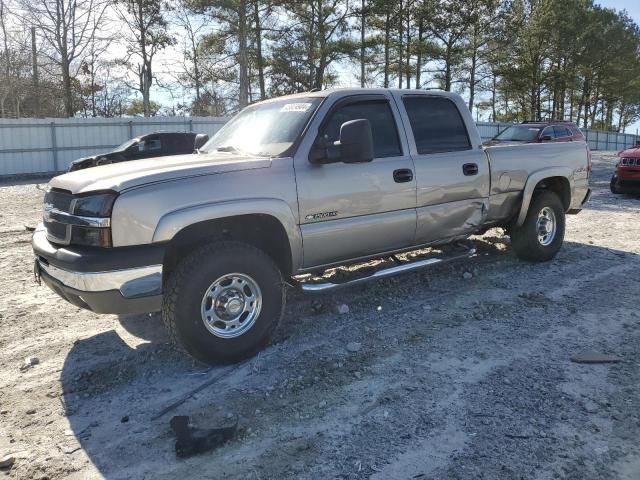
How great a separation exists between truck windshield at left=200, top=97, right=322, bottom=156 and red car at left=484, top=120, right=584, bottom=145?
11.3 metres

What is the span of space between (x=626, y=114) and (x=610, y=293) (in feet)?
247

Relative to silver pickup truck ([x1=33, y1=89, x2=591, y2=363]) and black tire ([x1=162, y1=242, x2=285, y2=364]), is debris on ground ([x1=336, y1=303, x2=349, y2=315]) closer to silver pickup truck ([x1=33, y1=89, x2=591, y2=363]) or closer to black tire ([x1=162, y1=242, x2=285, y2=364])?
silver pickup truck ([x1=33, y1=89, x2=591, y2=363])

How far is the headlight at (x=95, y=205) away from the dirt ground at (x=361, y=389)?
1.22 m

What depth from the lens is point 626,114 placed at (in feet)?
225

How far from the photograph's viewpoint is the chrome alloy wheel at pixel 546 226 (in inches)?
251

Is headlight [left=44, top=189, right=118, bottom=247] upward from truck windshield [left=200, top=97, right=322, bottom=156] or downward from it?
downward

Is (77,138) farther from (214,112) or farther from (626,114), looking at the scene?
(626,114)

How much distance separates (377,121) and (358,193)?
789 millimetres

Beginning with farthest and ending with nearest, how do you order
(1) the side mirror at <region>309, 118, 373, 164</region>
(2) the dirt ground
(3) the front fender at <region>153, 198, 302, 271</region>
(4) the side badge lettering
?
(4) the side badge lettering
(1) the side mirror at <region>309, 118, 373, 164</region>
(3) the front fender at <region>153, 198, 302, 271</region>
(2) the dirt ground

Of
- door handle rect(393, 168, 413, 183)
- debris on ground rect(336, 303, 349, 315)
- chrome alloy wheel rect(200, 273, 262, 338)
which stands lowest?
debris on ground rect(336, 303, 349, 315)

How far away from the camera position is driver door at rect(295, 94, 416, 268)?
4203 millimetres

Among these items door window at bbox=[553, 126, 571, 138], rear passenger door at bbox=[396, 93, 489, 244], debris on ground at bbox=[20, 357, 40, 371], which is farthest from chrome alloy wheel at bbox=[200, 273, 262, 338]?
door window at bbox=[553, 126, 571, 138]

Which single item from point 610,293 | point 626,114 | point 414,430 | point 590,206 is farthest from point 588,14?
point 414,430

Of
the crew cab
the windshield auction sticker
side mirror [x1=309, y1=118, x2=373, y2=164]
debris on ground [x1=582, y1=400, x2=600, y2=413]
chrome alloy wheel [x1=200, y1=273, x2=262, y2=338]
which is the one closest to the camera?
debris on ground [x1=582, y1=400, x2=600, y2=413]
